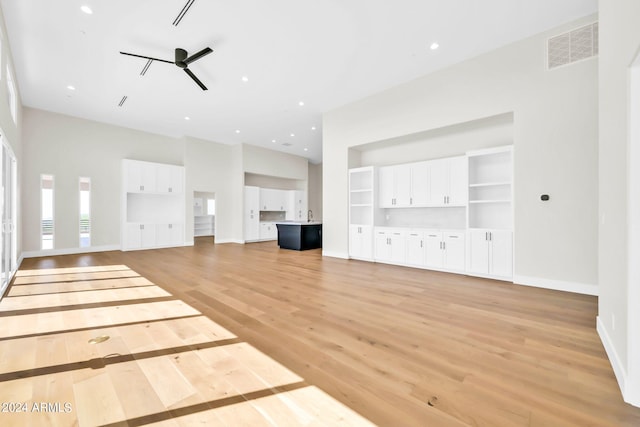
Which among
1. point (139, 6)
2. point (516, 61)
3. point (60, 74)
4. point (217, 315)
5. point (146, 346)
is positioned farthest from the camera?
point (60, 74)

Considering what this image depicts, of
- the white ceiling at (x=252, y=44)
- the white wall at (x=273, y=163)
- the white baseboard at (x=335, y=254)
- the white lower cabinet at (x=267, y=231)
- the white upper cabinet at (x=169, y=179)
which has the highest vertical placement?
the white ceiling at (x=252, y=44)

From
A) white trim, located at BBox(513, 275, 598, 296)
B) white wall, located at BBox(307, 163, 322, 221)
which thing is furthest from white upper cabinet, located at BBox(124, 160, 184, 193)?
white trim, located at BBox(513, 275, 598, 296)

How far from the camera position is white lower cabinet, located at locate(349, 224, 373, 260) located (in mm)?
6094

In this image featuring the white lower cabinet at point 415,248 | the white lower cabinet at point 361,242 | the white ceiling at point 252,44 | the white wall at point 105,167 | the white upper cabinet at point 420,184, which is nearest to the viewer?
the white ceiling at point 252,44

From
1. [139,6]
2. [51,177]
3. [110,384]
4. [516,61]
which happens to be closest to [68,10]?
[139,6]

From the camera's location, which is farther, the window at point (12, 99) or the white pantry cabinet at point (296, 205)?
the white pantry cabinet at point (296, 205)

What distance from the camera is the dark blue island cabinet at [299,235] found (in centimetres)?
818

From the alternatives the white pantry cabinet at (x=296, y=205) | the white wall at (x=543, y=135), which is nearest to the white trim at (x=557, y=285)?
the white wall at (x=543, y=135)

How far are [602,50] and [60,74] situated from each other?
26.4 ft

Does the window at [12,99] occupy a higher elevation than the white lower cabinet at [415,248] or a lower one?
higher

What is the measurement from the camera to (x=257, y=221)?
1067 centimetres

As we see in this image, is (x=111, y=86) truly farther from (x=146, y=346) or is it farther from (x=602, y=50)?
(x=602, y=50)

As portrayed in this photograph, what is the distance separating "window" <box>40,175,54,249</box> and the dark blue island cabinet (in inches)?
234

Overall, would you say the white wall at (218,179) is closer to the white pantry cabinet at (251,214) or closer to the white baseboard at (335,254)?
the white pantry cabinet at (251,214)
